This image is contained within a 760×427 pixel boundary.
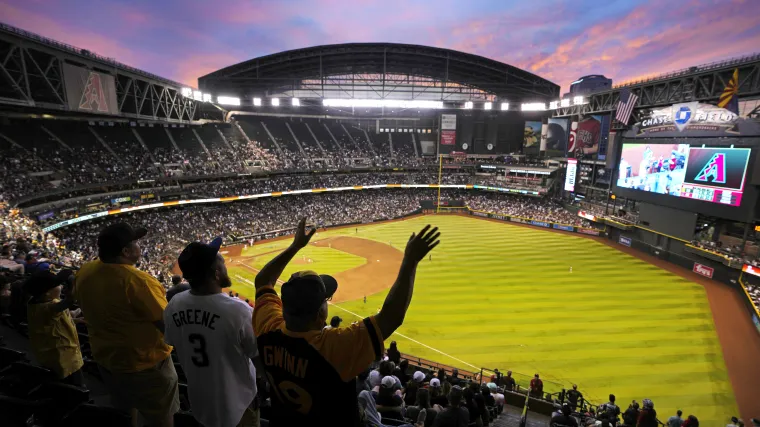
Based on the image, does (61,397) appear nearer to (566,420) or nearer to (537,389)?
(566,420)

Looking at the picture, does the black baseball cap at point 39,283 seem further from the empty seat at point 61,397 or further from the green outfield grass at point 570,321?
the green outfield grass at point 570,321

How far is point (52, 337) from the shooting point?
409 cm

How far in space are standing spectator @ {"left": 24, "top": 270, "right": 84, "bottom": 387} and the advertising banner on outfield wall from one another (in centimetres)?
2561

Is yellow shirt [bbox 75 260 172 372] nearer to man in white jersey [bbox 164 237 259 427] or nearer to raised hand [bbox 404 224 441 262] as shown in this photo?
man in white jersey [bbox 164 237 259 427]

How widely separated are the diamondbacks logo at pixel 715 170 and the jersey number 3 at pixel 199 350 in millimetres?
36171

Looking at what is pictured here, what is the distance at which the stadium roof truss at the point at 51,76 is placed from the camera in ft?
64.6

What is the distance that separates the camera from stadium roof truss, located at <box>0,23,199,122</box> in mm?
19688

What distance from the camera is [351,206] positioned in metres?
51.7

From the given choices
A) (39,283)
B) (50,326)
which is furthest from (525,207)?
(39,283)

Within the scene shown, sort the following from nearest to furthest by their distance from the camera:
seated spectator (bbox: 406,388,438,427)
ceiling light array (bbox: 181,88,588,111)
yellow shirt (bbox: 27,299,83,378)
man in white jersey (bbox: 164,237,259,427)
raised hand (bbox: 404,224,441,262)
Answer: raised hand (bbox: 404,224,441,262), man in white jersey (bbox: 164,237,259,427), yellow shirt (bbox: 27,299,83,378), seated spectator (bbox: 406,388,438,427), ceiling light array (bbox: 181,88,588,111)

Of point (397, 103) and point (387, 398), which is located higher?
point (397, 103)

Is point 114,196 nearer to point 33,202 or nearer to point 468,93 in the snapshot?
point 33,202

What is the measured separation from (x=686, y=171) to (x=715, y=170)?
7.66 feet

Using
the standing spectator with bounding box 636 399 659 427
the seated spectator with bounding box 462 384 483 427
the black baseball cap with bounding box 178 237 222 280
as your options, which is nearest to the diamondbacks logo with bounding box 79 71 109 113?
the black baseball cap with bounding box 178 237 222 280
